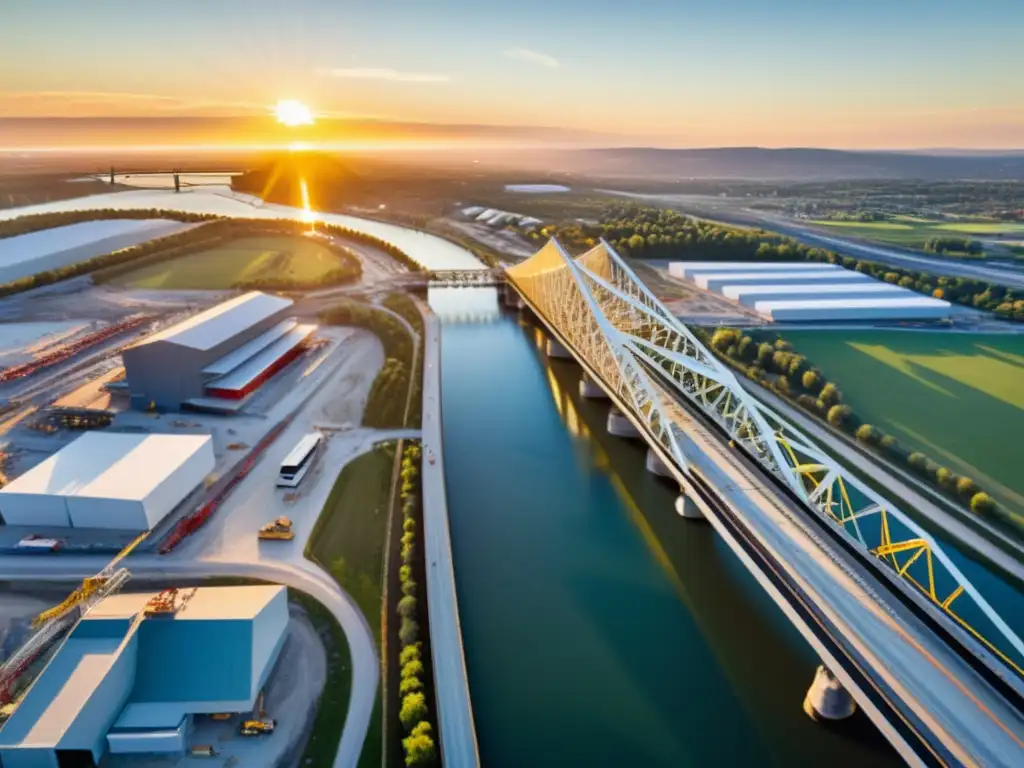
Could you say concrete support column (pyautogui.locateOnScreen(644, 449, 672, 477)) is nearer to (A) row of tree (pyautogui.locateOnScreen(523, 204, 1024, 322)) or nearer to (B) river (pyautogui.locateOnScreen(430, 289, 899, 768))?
(B) river (pyautogui.locateOnScreen(430, 289, 899, 768))

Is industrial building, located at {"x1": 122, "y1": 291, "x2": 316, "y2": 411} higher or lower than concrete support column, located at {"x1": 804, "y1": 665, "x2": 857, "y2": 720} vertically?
higher

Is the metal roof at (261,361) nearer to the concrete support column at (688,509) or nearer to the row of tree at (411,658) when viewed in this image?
the row of tree at (411,658)

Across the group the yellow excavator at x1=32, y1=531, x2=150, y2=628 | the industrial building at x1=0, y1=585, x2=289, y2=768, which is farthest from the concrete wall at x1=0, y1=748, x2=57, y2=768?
the yellow excavator at x1=32, y1=531, x2=150, y2=628

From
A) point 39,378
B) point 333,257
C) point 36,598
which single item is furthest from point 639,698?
point 333,257

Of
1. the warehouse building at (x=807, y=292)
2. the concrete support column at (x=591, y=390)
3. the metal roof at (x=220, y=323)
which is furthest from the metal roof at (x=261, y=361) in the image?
the warehouse building at (x=807, y=292)

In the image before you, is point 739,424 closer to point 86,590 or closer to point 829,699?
point 829,699

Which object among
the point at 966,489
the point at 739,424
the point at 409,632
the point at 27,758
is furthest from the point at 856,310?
the point at 27,758

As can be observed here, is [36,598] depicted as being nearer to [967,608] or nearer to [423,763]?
Result: [423,763]
